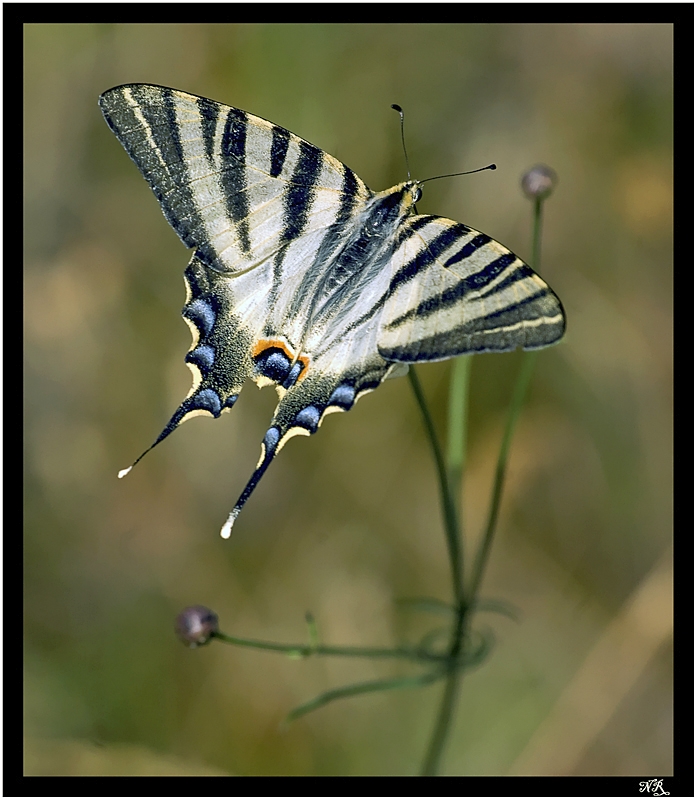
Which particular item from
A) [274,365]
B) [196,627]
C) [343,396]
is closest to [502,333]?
[343,396]

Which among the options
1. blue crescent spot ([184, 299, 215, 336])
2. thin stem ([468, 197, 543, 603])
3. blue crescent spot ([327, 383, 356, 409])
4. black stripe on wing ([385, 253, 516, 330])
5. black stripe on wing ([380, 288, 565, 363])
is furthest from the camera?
blue crescent spot ([184, 299, 215, 336])

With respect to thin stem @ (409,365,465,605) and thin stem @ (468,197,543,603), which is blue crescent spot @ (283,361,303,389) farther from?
thin stem @ (468,197,543,603)

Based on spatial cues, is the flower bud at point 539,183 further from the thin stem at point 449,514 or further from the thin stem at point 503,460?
the thin stem at point 449,514

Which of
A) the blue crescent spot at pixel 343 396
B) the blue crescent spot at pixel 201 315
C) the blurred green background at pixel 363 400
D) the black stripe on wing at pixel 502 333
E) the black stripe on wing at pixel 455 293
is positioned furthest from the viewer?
the blurred green background at pixel 363 400

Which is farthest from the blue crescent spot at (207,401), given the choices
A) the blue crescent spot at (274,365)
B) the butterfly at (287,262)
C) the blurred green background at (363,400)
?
the blurred green background at (363,400)

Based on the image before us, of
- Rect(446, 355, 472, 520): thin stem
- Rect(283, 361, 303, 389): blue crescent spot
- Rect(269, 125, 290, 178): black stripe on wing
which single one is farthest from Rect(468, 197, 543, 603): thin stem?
Rect(269, 125, 290, 178): black stripe on wing

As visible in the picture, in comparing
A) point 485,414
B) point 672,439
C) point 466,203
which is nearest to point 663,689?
point 672,439

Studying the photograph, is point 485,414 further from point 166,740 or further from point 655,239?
point 166,740
